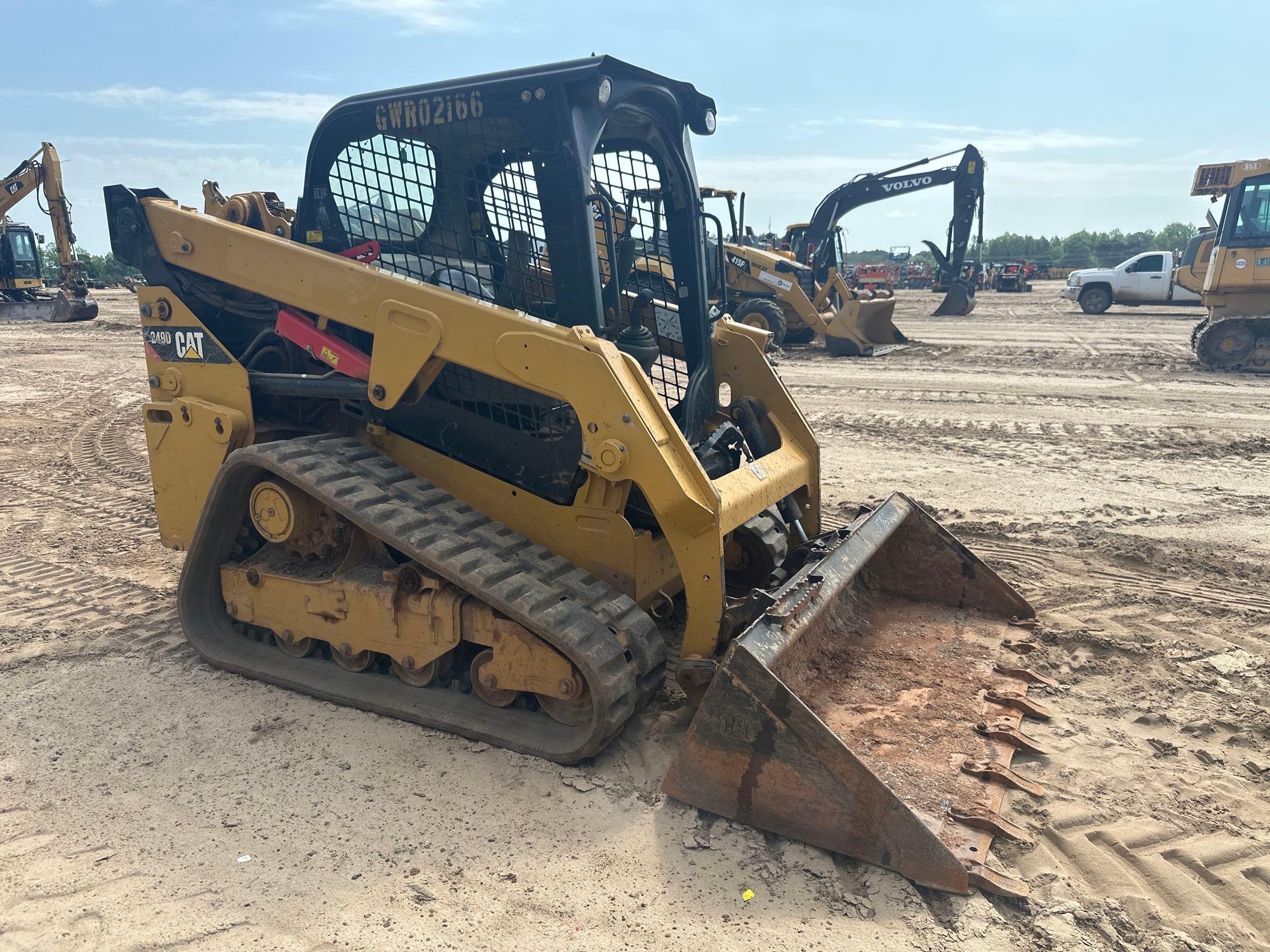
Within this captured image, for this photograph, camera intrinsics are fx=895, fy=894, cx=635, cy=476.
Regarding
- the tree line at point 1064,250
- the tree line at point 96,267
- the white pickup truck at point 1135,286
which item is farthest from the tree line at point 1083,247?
the tree line at point 96,267

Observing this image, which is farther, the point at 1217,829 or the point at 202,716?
the point at 202,716

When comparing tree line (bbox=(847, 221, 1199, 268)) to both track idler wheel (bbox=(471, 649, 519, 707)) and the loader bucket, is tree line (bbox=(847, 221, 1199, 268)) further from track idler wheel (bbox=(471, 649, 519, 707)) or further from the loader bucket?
track idler wheel (bbox=(471, 649, 519, 707))

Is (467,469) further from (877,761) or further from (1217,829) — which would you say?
(1217,829)

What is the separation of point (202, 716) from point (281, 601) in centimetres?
55

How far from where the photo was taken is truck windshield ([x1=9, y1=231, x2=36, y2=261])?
23375 mm

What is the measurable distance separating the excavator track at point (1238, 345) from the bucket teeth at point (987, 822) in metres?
12.8

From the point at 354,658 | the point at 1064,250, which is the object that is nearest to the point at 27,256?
the point at 354,658

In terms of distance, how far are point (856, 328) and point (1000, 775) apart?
1330 centimetres

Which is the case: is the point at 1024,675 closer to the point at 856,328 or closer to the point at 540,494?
the point at 540,494

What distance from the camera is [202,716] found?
3.66 meters

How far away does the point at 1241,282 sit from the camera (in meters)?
13.1

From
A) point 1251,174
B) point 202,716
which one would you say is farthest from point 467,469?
point 1251,174

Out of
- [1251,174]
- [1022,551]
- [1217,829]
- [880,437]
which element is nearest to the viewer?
[1217,829]

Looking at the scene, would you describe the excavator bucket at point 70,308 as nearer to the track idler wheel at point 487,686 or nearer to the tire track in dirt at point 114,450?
the tire track in dirt at point 114,450
